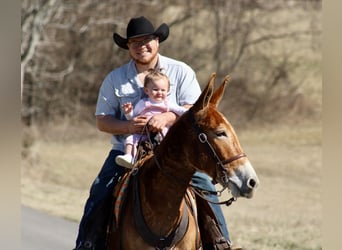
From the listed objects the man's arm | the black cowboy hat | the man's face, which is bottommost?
the man's arm

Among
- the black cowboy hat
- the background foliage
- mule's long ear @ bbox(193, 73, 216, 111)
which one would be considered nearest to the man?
the black cowboy hat

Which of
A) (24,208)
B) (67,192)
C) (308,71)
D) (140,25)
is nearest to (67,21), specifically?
(308,71)

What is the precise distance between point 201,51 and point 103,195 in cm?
1467

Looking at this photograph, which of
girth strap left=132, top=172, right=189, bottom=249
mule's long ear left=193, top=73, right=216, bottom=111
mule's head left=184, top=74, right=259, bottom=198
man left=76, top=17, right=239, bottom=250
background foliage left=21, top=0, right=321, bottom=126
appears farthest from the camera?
background foliage left=21, top=0, right=321, bottom=126

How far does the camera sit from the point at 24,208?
12383 mm

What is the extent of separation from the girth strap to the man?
1.01ft

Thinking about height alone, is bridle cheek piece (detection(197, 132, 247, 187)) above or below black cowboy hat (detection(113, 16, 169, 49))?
below

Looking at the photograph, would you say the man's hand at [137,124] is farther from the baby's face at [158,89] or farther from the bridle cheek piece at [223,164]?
the bridle cheek piece at [223,164]

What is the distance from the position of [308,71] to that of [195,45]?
260cm

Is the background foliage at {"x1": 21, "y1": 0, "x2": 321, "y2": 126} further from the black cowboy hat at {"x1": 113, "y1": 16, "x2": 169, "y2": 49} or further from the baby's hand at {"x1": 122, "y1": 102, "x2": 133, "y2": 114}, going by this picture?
the baby's hand at {"x1": 122, "y1": 102, "x2": 133, "y2": 114}

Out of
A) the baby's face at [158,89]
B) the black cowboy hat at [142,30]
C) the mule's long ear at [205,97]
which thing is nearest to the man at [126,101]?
the black cowboy hat at [142,30]

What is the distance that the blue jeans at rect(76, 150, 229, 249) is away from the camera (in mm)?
5680

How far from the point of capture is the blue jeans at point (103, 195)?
5.68m
